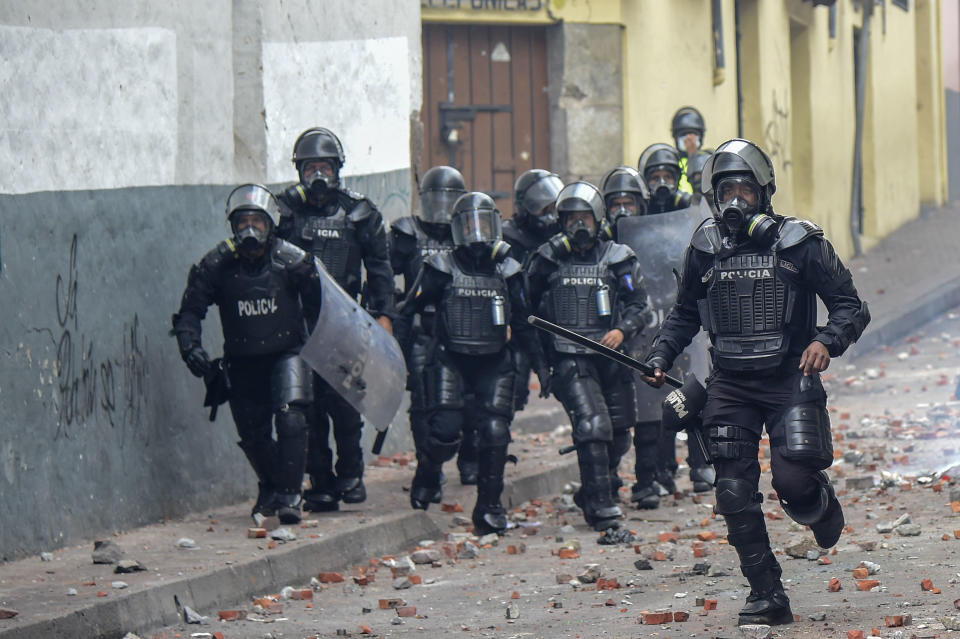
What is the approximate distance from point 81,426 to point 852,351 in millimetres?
9105

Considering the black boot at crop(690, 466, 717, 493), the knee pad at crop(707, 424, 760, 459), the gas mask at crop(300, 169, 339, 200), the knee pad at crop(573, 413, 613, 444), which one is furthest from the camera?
the black boot at crop(690, 466, 717, 493)

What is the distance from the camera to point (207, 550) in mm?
7645

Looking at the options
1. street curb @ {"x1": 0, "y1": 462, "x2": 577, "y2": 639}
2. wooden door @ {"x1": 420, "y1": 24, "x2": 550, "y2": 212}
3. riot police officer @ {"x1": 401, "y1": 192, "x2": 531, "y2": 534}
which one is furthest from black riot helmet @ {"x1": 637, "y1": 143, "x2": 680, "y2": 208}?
wooden door @ {"x1": 420, "y1": 24, "x2": 550, "y2": 212}

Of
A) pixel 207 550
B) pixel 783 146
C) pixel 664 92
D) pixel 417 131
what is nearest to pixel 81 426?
pixel 207 550

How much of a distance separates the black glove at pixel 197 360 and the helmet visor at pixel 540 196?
7.83 ft

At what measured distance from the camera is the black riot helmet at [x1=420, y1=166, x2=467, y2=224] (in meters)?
9.52

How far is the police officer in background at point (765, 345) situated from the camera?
5.79 m

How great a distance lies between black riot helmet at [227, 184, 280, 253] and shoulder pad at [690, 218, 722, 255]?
264 cm

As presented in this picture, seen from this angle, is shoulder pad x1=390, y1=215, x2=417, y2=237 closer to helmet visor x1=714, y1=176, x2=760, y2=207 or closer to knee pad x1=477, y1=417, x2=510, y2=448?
knee pad x1=477, y1=417, x2=510, y2=448

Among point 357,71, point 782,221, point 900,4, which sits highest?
point 900,4

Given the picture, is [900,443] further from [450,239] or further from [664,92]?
[664,92]

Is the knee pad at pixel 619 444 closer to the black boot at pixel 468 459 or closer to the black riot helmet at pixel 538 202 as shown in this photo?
the black boot at pixel 468 459

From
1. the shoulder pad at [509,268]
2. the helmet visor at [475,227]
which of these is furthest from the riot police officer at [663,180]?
the helmet visor at [475,227]

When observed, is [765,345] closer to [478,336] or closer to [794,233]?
[794,233]
